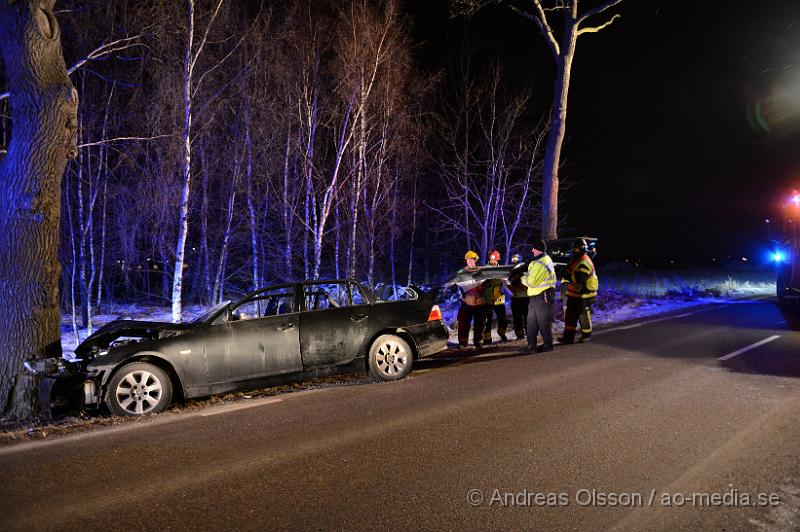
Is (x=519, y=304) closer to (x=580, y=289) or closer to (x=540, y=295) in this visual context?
(x=580, y=289)

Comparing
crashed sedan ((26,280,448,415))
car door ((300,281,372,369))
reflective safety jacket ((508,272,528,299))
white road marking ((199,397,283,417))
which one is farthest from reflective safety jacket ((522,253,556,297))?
white road marking ((199,397,283,417))

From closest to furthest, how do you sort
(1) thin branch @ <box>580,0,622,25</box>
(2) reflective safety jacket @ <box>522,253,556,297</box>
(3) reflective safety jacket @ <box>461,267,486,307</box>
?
(2) reflective safety jacket @ <box>522,253,556,297</box>, (3) reflective safety jacket @ <box>461,267,486,307</box>, (1) thin branch @ <box>580,0,622,25</box>

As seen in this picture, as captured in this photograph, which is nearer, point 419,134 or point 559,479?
point 559,479

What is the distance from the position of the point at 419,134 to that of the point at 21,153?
16785 mm

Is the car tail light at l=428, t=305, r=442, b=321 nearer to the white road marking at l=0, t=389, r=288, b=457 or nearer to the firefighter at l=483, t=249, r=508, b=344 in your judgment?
the white road marking at l=0, t=389, r=288, b=457

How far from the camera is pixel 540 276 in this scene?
360 inches

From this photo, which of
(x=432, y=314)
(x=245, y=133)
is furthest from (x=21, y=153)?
(x=245, y=133)

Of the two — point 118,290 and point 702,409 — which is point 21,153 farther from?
point 118,290

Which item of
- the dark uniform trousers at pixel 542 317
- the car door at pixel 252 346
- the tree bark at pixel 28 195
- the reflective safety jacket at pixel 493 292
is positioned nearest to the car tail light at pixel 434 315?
the car door at pixel 252 346

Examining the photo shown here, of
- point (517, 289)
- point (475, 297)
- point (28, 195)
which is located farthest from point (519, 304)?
point (28, 195)

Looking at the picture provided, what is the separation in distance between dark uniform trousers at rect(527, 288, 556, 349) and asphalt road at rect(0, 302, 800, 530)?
2094mm

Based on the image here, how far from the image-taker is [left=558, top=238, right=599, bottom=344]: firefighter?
9.73 m

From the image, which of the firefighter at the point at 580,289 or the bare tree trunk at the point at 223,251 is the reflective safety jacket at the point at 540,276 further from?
the bare tree trunk at the point at 223,251

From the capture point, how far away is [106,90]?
15.9 meters
